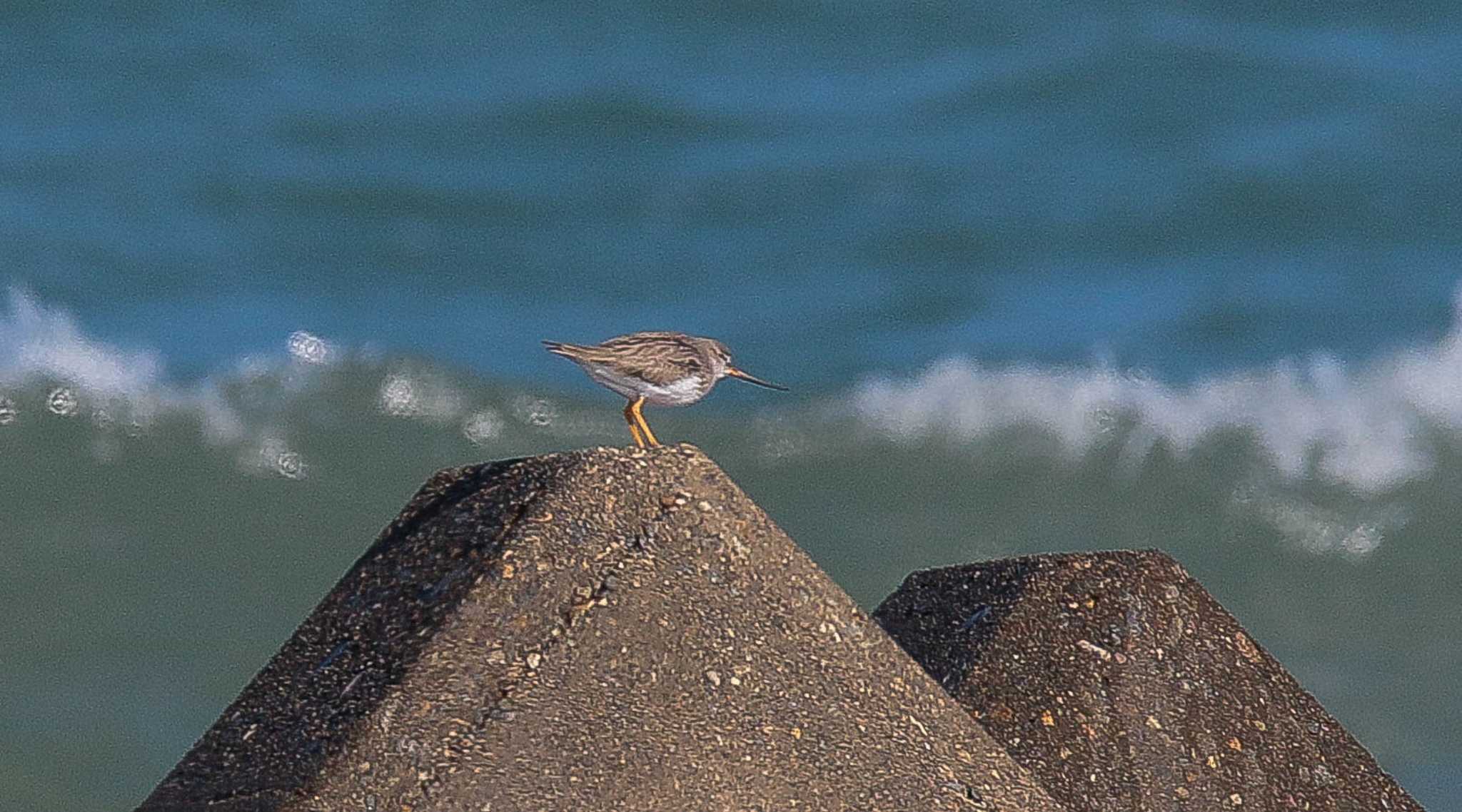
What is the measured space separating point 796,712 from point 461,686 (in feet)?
4.23

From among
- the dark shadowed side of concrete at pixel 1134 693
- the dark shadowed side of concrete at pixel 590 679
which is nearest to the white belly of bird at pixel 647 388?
the dark shadowed side of concrete at pixel 1134 693

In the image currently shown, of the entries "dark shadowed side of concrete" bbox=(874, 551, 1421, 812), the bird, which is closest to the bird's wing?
the bird

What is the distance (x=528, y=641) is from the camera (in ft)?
26.7

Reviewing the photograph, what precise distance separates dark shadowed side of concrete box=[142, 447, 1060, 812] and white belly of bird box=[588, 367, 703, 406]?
80.5 inches

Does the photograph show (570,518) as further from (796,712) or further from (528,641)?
(796,712)

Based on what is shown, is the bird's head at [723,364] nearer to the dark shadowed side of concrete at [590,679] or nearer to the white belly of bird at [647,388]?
the white belly of bird at [647,388]

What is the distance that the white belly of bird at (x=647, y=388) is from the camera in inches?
432

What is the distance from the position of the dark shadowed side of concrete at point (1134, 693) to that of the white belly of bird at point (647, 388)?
1.78 meters

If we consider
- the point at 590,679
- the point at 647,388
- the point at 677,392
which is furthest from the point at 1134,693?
the point at 590,679

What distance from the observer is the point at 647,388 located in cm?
1099

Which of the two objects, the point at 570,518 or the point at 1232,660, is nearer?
the point at 570,518

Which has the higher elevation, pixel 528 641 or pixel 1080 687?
pixel 1080 687

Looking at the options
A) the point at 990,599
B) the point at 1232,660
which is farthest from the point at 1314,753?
the point at 990,599

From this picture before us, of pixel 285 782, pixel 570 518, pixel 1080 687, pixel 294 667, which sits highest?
pixel 1080 687
